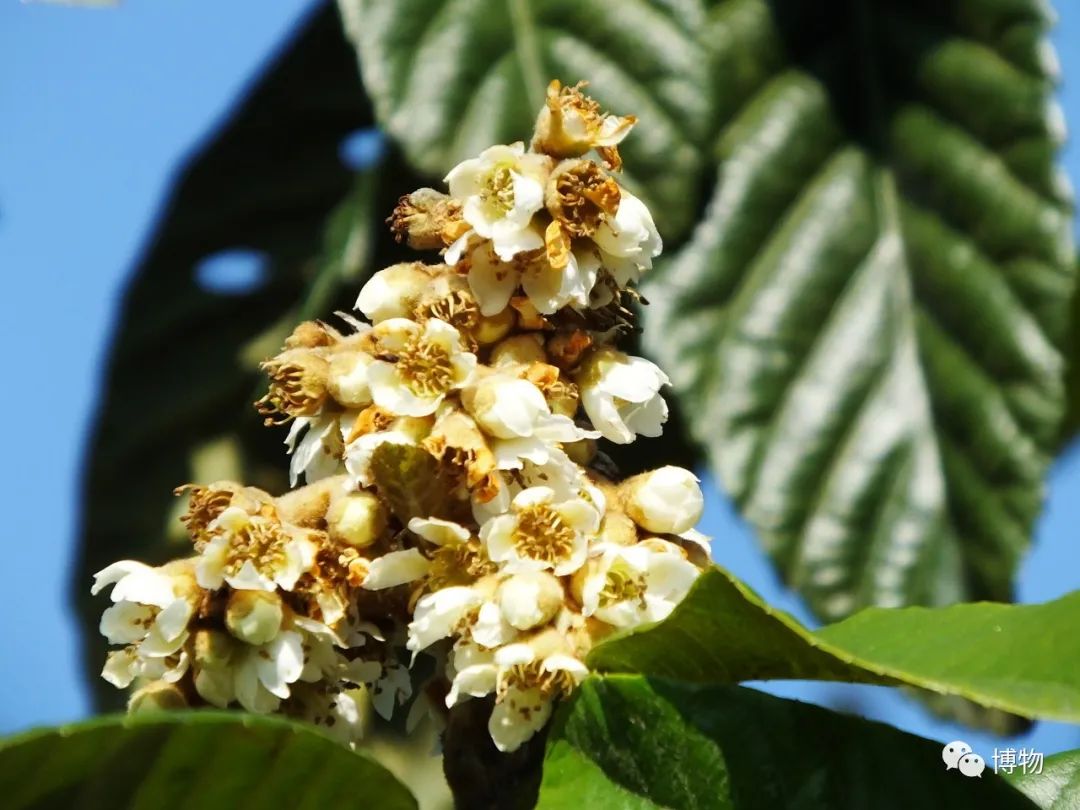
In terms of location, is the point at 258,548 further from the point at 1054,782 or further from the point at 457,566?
the point at 1054,782

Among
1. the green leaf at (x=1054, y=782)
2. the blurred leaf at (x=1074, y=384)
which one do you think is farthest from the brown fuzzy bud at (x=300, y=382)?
the blurred leaf at (x=1074, y=384)

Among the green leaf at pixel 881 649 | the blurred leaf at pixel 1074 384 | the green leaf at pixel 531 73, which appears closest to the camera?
the green leaf at pixel 881 649

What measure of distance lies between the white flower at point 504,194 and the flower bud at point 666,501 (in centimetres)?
10

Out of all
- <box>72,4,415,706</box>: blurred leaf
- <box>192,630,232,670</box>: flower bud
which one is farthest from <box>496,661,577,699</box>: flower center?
<box>72,4,415,706</box>: blurred leaf

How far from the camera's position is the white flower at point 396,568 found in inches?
24.1

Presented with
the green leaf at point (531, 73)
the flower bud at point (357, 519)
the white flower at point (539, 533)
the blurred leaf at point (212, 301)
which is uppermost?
the flower bud at point (357, 519)

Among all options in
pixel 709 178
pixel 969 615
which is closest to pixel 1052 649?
pixel 969 615

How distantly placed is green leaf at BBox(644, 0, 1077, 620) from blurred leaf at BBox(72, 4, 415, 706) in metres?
0.53

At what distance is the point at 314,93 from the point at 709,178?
0.55m

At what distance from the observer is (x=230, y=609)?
24.5 inches

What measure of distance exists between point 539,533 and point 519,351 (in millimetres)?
74

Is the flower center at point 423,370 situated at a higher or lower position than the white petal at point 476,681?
higher

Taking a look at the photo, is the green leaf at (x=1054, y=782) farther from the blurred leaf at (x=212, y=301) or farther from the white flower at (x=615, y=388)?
the blurred leaf at (x=212, y=301)

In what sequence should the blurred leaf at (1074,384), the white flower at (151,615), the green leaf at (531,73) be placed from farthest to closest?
the blurred leaf at (1074,384)
the green leaf at (531,73)
the white flower at (151,615)
